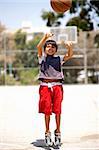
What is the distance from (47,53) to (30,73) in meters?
25.8

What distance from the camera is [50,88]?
6.40 metres

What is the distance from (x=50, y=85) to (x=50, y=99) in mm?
212

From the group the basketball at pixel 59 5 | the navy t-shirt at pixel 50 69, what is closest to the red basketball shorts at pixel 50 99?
the navy t-shirt at pixel 50 69

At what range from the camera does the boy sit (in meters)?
6.35

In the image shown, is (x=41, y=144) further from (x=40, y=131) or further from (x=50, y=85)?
(x=40, y=131)

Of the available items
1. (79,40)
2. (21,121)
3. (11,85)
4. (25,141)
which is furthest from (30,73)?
(25,141)

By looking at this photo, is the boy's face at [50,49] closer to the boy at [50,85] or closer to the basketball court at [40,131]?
the boy at [50,85]

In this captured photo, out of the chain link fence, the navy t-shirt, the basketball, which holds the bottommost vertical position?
the chain link fence

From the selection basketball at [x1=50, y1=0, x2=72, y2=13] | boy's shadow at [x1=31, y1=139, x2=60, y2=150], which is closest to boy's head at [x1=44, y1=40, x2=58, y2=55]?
boy's shadow at [x1=31, y1=139, x2=60, y2=150]

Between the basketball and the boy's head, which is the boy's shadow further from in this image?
the basketball

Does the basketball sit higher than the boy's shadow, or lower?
higher

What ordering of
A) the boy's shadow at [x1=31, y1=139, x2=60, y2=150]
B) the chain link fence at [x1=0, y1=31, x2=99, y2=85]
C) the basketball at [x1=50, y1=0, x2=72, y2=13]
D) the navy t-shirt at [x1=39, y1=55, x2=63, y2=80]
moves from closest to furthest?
1. the boy's shadow at [x1=31, y1=139, x2=60, y2=150]
2. the navy t-shirt at [x1=39, y1=55, x2=63, y2=80]
3. the basketball at [x1=50, y1=0, x2=72, y2=13]
4. the chain link fence at [x1=0, y1=31, x2=99, y2=85]

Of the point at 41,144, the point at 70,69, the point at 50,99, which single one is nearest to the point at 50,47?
the point at 50,99

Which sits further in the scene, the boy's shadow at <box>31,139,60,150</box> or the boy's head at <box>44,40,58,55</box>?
the boy's head at <box>44,40,58,55</box>
